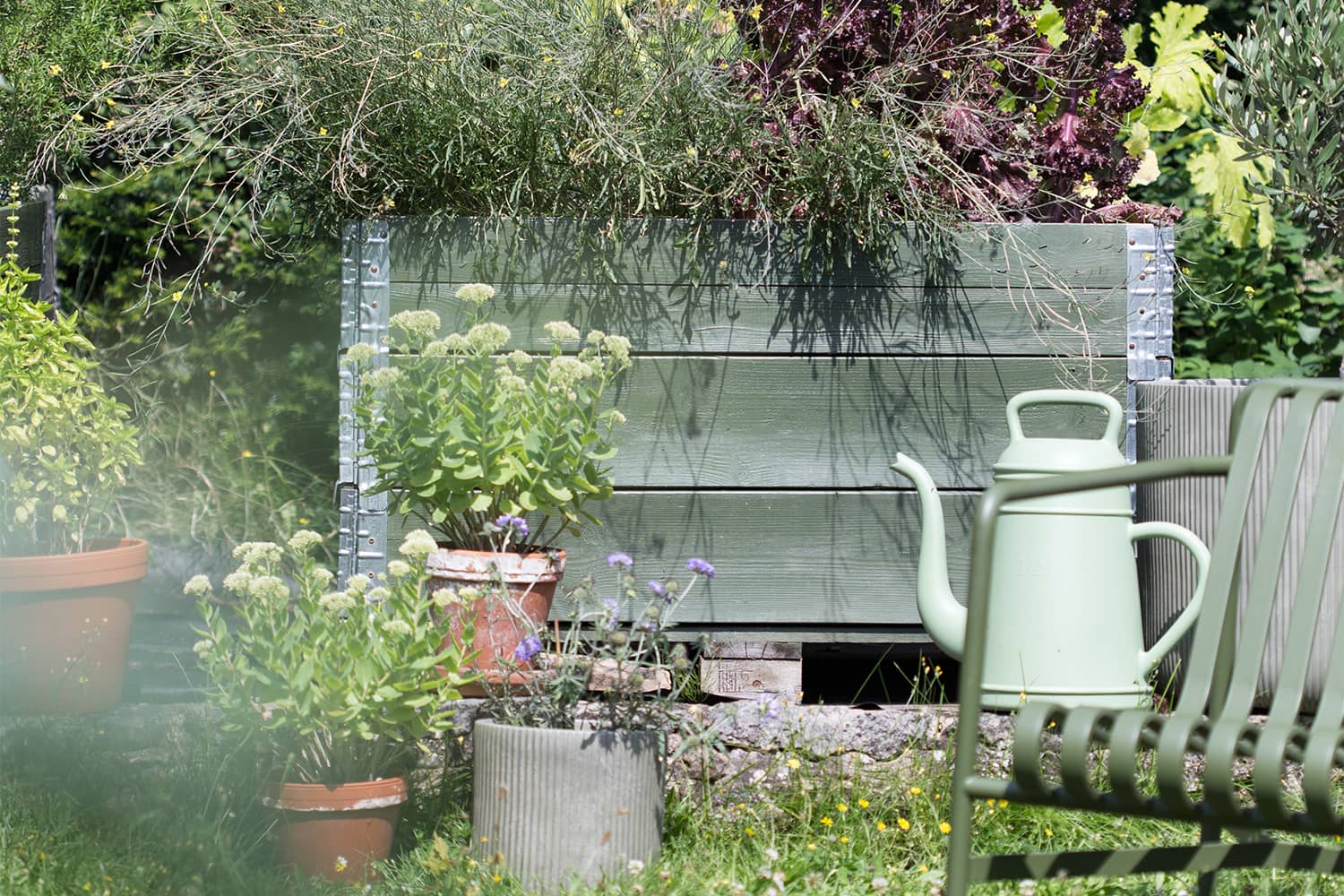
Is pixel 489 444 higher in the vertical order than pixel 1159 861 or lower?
higher

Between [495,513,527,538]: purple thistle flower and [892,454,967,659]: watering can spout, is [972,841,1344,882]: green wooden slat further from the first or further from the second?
[495,513,527,538]: purple thistle flower

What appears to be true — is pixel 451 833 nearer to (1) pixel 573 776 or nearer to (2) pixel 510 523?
(1) pixel 573 776

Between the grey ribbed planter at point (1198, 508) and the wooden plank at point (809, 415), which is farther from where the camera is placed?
the wooden plank at point (809, 415)

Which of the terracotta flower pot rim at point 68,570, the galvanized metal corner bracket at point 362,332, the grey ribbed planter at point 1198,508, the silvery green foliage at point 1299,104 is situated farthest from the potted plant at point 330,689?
the silvery green foliage at point 1299,104

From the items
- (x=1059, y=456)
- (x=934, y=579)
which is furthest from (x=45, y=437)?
(x=1059, y=456)

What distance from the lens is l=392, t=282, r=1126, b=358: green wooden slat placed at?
2.24 m

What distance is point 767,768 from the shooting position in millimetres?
1962

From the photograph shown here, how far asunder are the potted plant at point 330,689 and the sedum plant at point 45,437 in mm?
701

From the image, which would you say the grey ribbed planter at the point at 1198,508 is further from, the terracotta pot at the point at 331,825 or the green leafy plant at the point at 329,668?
the terracotta pot at the point at 331,825

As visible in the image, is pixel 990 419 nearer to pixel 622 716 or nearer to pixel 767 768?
pixel 767 768

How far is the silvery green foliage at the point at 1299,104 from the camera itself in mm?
2334

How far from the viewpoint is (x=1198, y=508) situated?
2152mm

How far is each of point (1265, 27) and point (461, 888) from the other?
2204 mm

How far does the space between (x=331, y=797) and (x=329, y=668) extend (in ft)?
0.60
